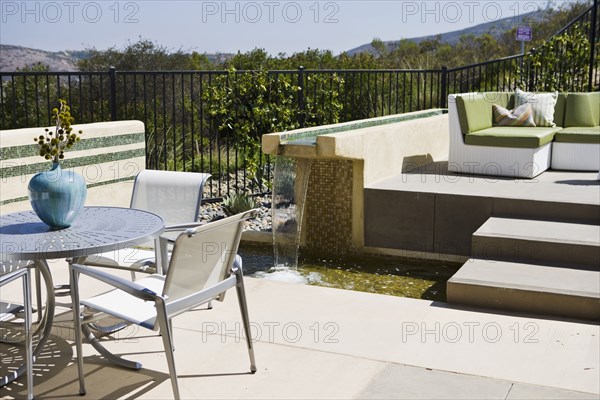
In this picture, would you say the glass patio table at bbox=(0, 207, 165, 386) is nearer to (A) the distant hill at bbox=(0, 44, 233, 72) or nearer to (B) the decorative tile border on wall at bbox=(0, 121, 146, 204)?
(B) the decorative tile border on wall at bbox=(0, 121, 146, 204)

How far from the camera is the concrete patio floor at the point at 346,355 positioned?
11.0 feet

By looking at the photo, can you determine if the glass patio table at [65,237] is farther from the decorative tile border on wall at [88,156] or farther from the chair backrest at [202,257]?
the decorative tile border on wall at [88,156]

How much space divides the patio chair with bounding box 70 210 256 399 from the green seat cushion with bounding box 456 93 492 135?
4308mm

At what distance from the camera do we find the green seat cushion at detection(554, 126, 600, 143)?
24.5ft

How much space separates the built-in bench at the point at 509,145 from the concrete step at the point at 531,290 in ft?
7.87

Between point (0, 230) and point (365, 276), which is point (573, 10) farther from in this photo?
point (0, 230)

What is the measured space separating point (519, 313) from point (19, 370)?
9.17 feet

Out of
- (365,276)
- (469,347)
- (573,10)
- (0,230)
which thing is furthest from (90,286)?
(573,10)

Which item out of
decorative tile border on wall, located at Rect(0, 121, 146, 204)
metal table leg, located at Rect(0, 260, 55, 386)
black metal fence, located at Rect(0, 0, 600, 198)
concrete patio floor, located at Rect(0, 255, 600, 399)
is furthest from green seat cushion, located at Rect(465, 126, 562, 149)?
metal table leg, located at Rect(0, 260, 55, 386)

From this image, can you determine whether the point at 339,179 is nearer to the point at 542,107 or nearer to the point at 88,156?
the point at 88,156

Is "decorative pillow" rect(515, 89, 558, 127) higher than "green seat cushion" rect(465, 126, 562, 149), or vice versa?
"decorative pillow" rect(515, 89, 558, 127)

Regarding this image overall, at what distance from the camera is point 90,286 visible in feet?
16.4

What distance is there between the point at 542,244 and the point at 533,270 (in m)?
0.30

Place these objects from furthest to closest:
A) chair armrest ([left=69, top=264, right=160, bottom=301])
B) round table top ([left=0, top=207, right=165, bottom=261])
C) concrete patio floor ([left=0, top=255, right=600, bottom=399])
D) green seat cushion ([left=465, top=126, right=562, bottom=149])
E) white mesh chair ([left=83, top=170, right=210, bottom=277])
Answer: green seat cushion ([left=465, top=126, right=562, bottom=149]) → white mesh chair ([left=83, top=170, right=210, bottom=277]) → concrete patio floor ([left=0, top=255, right=600, bottom=399]) → round table top ([left=0, top=207, right=165, bottom=261]) → chair armrest ([left=69, top=264, right=160, bottom=301])
